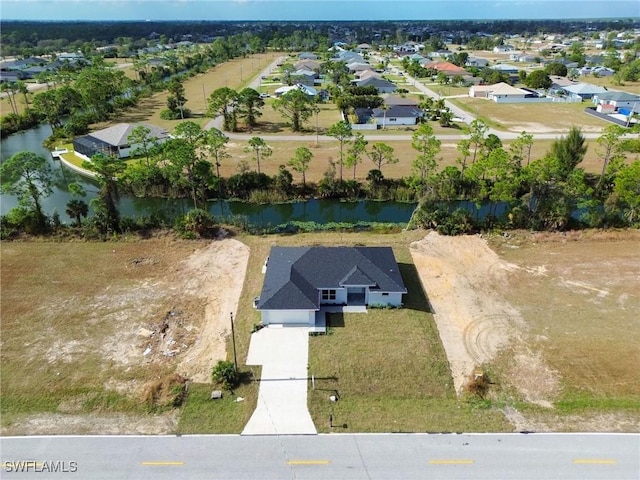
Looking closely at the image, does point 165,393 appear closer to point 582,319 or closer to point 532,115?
point 582,319

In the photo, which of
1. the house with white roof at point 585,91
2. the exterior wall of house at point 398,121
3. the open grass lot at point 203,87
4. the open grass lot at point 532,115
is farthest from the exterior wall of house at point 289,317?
the house with white roof at point 585,91

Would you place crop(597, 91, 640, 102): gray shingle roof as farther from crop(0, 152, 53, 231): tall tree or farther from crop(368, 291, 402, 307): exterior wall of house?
crop(0, 152, 53, 231): tall tree

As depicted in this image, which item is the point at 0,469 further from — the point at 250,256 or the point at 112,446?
the point at 250,256

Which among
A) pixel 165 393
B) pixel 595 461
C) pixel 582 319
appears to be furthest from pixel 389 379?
pixel 582 319

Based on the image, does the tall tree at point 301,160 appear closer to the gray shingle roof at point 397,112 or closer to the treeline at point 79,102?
the gray shingle roof at point 397,112

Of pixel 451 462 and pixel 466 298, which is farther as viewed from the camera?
pixel 466 298

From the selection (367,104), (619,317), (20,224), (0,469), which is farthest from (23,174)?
(367,104)
